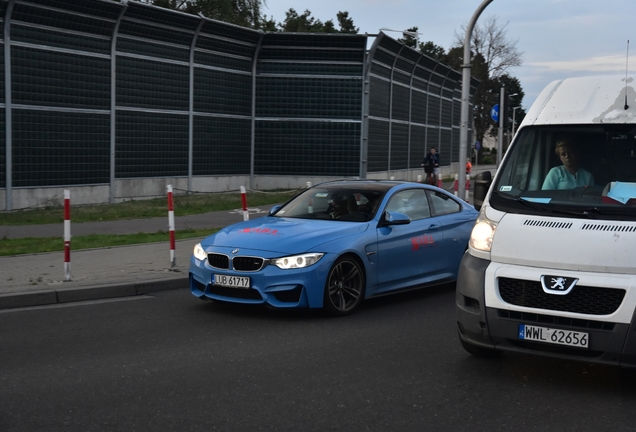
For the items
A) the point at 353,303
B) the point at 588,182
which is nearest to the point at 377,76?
the point at 353,303

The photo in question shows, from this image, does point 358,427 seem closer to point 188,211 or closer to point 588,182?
point 588,182

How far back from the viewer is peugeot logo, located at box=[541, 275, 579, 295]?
5844 millimetres

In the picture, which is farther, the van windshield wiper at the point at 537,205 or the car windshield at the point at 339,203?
the car windshield at the point at 339,203

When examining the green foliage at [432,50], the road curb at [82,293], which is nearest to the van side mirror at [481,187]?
the road curb at [82,293]

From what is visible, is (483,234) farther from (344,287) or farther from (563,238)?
(344,287)

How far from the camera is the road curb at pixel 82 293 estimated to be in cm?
951

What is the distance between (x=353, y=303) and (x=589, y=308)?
3614 millimetres

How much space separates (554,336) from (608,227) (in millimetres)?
848

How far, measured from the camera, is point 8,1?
Result: 20.3 metres

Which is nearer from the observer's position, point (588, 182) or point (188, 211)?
point (588, 182)

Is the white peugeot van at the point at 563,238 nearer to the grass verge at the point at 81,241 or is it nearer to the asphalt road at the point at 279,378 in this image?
the asphalt road at the point at 279,378

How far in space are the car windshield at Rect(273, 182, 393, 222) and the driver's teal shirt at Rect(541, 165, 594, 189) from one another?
121 inches

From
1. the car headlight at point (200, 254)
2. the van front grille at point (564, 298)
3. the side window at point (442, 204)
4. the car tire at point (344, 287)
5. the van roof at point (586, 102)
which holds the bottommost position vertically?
the car tire at point (344, 287)

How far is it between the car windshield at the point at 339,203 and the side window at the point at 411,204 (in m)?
0.17
